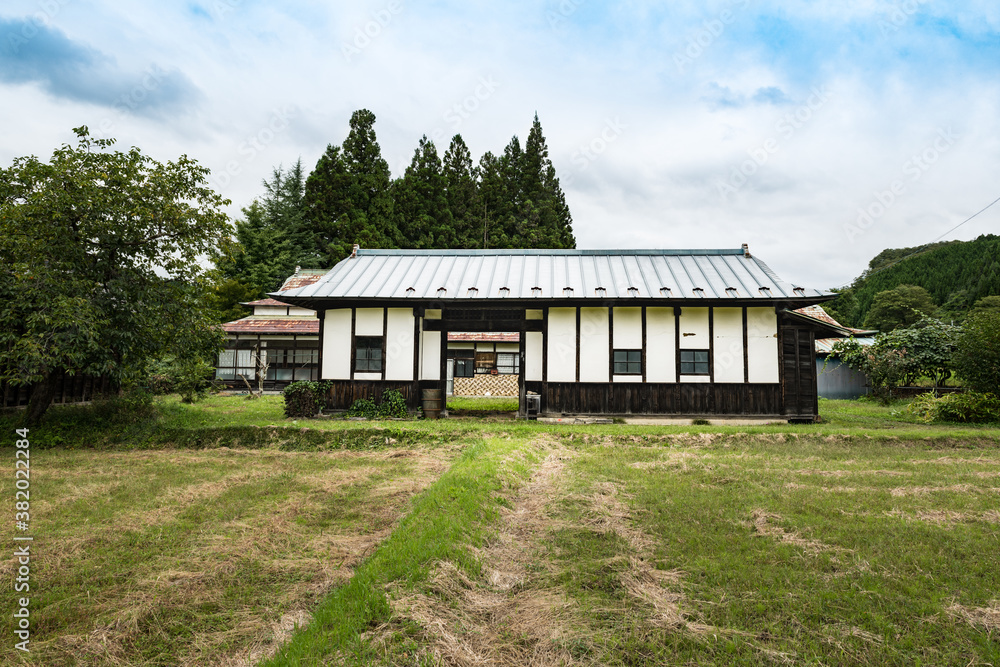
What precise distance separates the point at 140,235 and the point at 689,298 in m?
13.4

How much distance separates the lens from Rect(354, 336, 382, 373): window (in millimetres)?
14945

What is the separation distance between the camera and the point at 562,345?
48.1 feet

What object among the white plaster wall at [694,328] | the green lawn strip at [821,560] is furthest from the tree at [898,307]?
the green lawn strip at [821,560]

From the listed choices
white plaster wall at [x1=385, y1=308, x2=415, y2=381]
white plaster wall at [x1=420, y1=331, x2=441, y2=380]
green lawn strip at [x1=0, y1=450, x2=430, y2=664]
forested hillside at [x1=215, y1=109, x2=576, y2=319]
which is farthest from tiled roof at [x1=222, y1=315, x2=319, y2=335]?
green lawn strip at [x1=0, y1=450, x2=430, y2=664]

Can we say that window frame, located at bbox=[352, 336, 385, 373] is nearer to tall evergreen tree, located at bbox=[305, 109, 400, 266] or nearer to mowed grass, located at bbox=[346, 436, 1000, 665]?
mowed grass, located at bbox=[346, 436, 1000, 665]

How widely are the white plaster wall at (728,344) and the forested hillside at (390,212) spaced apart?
21.3m

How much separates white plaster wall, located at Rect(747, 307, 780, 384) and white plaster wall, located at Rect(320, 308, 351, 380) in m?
11.3

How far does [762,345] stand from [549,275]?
6317 mm

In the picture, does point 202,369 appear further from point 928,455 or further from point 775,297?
point 928,455

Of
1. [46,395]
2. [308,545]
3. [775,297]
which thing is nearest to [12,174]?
[46,395]

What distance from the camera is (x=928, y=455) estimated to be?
953 centimetres

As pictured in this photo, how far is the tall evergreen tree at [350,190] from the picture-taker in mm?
33438

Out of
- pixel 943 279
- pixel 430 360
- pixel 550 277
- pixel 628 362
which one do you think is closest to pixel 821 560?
pixel 628 362

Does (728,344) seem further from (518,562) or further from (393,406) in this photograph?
(518,562)
